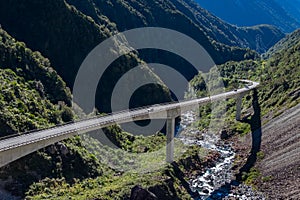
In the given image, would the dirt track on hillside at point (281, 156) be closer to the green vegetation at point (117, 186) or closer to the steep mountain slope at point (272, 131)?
the steep mountain slope at point (272, 131)

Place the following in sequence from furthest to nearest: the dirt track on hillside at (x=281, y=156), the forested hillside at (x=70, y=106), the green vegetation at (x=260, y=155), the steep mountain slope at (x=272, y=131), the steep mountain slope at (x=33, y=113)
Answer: the green vegetation at (x=260, y=155) < the steep mountain slope at (x=272, y=131) < the dirt track on hillside at (x=281, y=156) < the forested hillside at (x=70, y=106) < the steep mountain slope at (x=33, y=113)

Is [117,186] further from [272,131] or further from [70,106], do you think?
[272,131]

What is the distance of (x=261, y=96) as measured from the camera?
333ft

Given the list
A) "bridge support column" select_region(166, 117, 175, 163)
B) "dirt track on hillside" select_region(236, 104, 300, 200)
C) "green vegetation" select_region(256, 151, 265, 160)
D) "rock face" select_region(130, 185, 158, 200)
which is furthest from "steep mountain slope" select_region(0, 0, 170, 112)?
"rock face" select_region(130, 185, 158, 200)

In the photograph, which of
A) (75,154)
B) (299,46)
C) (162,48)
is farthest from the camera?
(162,48)

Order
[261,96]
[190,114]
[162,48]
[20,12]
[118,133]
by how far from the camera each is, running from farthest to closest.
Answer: [162,48] → [190,114] → [261,96] → [20,12] → [118,133]

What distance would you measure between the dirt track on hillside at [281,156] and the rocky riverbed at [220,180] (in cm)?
239

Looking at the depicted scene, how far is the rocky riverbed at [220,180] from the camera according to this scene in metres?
55.4

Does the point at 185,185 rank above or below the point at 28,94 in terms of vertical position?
below

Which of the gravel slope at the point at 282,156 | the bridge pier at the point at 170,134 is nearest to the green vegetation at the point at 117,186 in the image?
the bridge pier at the point at 170,134

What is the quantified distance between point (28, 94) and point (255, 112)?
57102 millimetres

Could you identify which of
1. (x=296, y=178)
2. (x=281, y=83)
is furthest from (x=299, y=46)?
(x=296, y=178)

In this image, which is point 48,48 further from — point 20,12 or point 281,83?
point 281,83

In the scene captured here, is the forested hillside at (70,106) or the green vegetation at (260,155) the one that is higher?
the forested hillside at (70,106)
